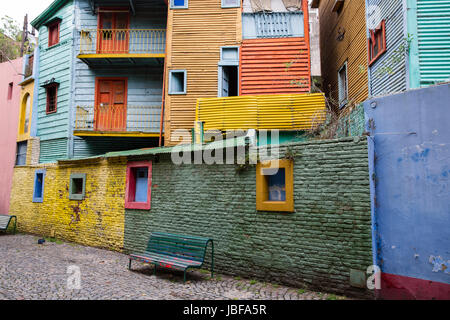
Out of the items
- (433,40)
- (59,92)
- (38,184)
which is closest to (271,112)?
(433,40)

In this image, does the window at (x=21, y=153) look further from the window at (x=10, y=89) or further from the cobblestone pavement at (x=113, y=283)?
the cobblestone pavement at (x=113, y=283)

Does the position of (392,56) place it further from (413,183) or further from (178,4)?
(178,4)

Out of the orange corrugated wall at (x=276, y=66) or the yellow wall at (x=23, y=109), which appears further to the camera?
the yellow wall at (x=23, y=109)

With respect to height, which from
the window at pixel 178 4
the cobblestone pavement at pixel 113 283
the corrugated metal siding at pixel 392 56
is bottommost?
the cobblestone pavement at pixel 113 283

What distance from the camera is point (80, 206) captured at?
36.9ft

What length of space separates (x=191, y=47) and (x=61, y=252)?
25.9ft

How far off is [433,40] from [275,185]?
4.36 meters

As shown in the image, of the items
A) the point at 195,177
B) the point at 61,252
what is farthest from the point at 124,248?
the point at 195,177

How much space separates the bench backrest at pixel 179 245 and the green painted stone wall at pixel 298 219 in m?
0.70

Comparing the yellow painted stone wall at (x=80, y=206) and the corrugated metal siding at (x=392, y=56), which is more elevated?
the corrugated metal siding at (x=392, y=56)

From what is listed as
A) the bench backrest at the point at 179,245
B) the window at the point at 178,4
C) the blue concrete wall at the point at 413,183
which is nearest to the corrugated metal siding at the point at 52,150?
the window at the point at 178,4

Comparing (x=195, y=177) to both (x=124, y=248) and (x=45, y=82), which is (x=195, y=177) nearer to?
(x=124, y=248)

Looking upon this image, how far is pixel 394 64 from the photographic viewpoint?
725cm

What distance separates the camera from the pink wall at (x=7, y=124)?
52.1 feet
